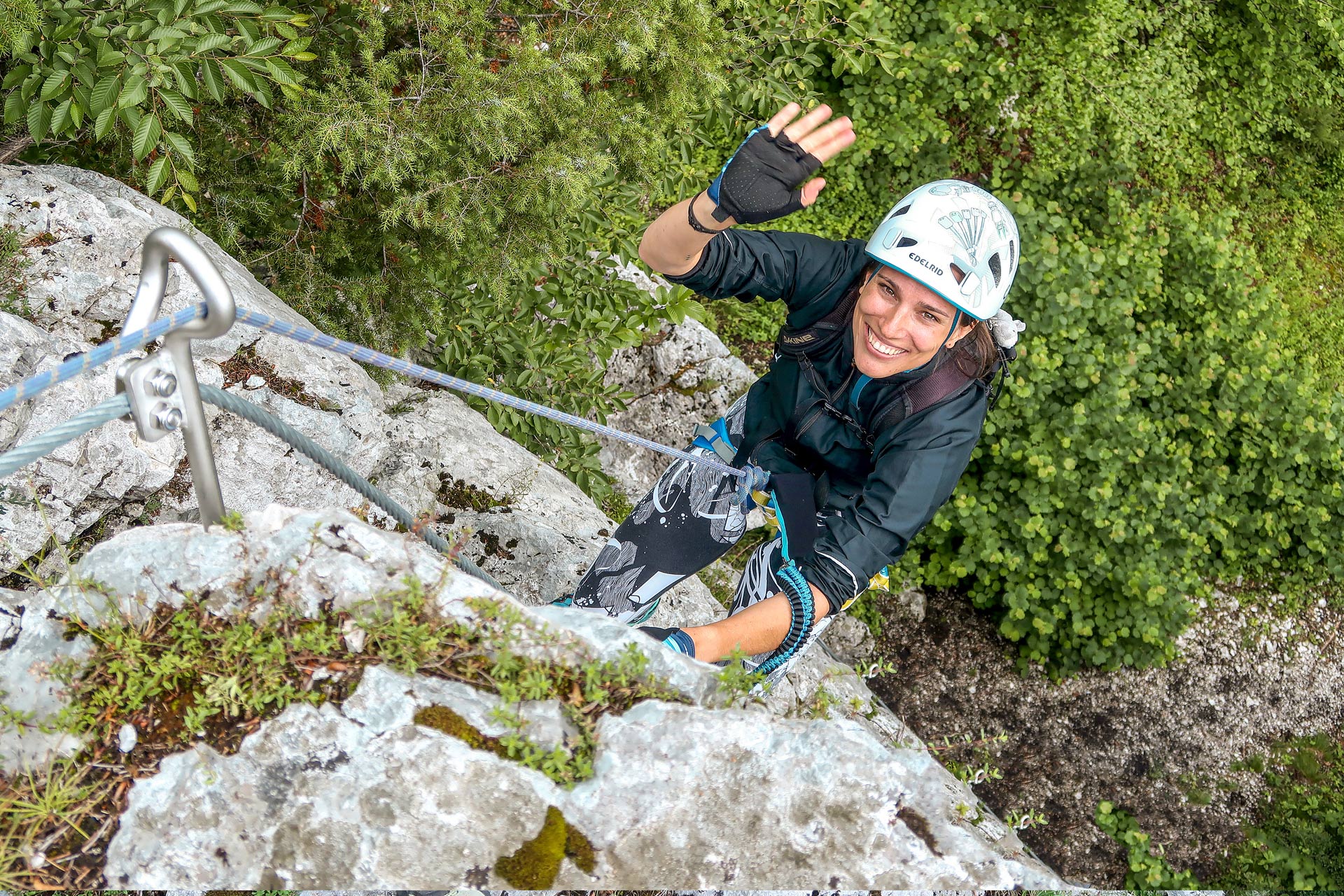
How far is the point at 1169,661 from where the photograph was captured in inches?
250

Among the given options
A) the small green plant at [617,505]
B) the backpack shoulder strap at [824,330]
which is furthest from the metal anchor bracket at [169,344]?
the small green plant at [617,505]

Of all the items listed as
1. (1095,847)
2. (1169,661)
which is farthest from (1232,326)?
(1095,847)

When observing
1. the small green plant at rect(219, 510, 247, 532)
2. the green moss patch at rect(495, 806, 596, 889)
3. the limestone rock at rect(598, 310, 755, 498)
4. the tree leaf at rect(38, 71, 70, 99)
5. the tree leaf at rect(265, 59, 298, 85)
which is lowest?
the limestone rock at rect(598, 310, 755, 498)

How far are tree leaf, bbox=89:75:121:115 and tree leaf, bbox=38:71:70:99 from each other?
8 cm

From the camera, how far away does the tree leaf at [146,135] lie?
2.68m

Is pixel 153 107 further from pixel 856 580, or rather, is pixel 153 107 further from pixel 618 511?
pixel 618 511

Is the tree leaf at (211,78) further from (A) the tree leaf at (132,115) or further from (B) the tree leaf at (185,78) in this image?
(A) the tree leaf at (132,115)

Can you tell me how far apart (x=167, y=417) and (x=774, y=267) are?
2.11m

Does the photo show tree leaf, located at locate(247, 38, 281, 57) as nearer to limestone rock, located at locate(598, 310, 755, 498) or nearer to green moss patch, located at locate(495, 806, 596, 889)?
green moss patch, located at locate(495, 806, 596, 889)

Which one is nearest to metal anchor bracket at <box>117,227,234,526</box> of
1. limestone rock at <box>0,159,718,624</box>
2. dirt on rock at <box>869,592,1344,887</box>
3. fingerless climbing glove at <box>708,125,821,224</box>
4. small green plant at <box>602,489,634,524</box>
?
limestone rock at <box>0,159,718,624</box>

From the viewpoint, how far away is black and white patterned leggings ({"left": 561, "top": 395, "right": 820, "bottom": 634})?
369 centimetres

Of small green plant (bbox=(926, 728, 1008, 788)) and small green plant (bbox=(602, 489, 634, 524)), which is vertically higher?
small green plant (bbox=(602, 489, 634, 524))

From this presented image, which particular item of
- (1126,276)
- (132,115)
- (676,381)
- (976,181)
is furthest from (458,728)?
(976,181)

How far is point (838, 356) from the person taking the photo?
131 inches
